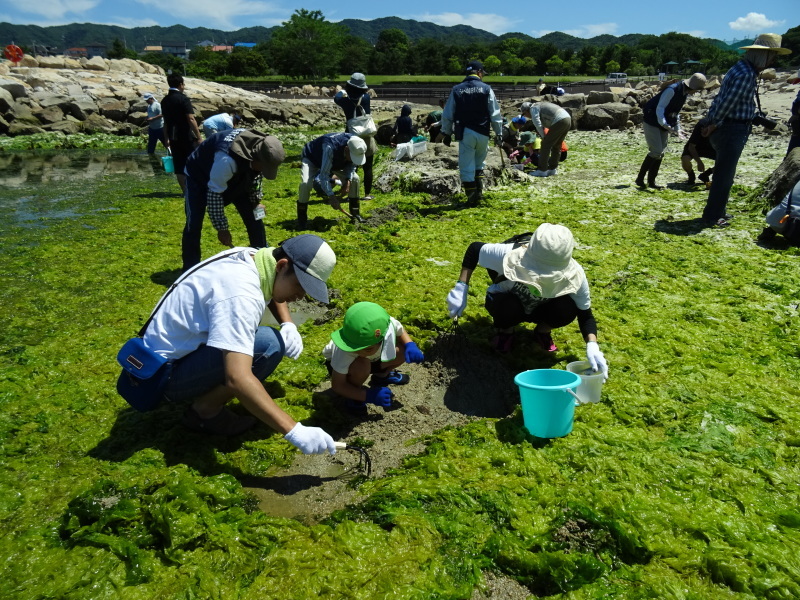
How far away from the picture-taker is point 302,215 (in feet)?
25.8

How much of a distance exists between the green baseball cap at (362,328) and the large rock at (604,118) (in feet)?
65.6

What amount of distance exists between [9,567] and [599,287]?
506cm

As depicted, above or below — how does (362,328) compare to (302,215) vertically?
above

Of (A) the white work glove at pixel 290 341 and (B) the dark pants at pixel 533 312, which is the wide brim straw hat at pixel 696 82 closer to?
(B) the dark pants at pixel 533 312

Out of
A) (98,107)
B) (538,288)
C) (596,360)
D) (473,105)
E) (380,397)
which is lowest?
(98,107)

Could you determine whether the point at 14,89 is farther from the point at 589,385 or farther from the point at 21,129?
the point at 589,385

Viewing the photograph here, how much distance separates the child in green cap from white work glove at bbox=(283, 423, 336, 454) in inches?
28.1

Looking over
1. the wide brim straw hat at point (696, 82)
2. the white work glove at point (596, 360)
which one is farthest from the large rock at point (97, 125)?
the white work glove at point (596, 360)

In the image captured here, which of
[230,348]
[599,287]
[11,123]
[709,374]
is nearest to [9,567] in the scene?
[230,348]

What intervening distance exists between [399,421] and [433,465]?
0.68m

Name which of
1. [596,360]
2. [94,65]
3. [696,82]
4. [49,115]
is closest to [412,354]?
[596,360]

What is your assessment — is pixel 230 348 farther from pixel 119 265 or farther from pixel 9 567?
pixel 119 265

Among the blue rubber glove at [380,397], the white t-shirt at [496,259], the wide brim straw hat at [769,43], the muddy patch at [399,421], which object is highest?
the wide brim straw hat at [769,43]

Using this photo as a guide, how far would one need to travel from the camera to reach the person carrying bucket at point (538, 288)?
3.60 metres
